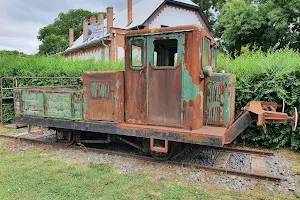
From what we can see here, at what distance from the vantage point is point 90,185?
157 inches

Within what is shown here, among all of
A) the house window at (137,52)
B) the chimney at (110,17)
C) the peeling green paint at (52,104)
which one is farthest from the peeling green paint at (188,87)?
the chimney at (110,17)

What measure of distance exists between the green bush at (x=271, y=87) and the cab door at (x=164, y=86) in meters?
2.64

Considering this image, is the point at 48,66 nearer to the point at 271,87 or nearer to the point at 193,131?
the point at 193,131

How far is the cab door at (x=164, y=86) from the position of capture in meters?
4.39

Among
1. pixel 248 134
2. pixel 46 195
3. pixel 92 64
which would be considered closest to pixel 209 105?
pixel 248 134

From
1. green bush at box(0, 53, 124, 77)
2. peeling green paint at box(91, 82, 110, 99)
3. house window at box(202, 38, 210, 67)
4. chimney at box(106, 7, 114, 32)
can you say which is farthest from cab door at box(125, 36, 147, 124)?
chimney at box(106, 7, 114, 32)

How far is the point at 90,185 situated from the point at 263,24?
58.5 feet

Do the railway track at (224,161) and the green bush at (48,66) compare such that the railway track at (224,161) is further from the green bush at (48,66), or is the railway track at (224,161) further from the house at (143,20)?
the house at (143,20)

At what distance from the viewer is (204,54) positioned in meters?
4.66

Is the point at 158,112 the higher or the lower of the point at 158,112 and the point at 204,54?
the lower

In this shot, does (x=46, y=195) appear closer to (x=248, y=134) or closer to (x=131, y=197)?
(x=131, y=197)

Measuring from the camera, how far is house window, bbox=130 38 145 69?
4.68 meters

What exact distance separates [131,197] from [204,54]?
2854 mm

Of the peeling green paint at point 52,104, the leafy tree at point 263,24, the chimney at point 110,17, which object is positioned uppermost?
the chimney at point 110,17
